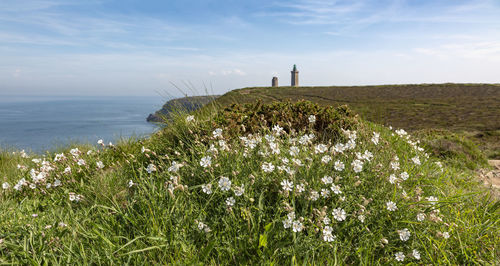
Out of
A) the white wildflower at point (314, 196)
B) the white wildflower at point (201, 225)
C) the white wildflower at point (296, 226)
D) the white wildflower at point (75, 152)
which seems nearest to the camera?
the white wildflower at point (296, 226)

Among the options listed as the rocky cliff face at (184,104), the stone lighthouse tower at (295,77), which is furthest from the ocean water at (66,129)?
the stone lighthouse tower at (295,77)

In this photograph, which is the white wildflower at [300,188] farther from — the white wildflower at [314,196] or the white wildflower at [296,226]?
the white wildflower at [296,226]

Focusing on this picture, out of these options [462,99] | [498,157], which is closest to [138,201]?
[498,157]

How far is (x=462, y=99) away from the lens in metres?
31.8

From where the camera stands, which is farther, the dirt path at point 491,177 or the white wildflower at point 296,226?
the dirt path at point 491,177

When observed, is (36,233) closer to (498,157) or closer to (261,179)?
(261,179)

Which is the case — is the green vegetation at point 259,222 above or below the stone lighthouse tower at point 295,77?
below

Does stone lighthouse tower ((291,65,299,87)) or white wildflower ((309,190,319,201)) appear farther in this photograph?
stone lighthouse tower ((291,65,299,87))

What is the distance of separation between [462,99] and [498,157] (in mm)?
25144

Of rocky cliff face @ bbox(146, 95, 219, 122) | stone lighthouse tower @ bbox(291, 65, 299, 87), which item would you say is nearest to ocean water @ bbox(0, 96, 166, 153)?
rocky cliff face @ bbox(146, 95, 219, 122)

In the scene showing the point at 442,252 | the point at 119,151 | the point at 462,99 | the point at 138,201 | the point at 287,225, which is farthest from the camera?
the point at 462,99

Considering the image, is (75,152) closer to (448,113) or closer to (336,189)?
(336,189)

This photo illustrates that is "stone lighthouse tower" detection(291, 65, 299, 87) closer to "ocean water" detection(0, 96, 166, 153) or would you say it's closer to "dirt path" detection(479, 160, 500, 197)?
"ocean water" detection(0, 96, 166, 153)

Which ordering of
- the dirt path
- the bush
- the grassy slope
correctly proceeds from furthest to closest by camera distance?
the grassy slope < the bush < the dirt path
